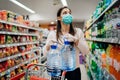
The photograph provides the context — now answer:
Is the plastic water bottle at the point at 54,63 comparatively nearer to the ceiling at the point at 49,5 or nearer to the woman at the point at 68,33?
the woman at the point at 68,33

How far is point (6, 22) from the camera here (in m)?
4.46

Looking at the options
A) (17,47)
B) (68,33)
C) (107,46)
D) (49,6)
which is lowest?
(17,47)

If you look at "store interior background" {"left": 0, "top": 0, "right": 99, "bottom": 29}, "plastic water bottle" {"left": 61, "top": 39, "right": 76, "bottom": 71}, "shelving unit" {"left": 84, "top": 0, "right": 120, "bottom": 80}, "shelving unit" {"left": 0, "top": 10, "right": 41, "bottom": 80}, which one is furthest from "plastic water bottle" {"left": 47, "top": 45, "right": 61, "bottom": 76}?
"store interior background" {"left": 0, "top": 0, "right": 99, "bottom": 29}

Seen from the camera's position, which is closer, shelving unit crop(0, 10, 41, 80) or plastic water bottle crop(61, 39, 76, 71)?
plastic water bottle crop(61, 39, 76, 71)

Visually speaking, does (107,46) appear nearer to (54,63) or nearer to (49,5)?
(54,63)

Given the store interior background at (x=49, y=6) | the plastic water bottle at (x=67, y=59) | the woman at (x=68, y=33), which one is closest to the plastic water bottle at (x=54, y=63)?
the plastic water bottle at (x=67, y=59)

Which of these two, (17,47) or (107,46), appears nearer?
(107,46)

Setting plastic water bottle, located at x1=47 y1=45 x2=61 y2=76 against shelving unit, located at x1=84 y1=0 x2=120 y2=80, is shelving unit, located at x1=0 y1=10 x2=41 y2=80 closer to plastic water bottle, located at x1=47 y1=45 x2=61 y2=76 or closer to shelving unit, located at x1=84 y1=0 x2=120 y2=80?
plastic water bottle, located at x1=47 y1=45 x2=61 y2=76

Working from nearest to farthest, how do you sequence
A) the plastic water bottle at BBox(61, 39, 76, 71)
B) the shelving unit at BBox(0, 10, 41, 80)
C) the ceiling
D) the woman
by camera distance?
A: the plastic water bottle at BBox(61, 39, 76, 71) < the woman < the shelving unit at BBox(0, 10, 41, 80) < the ceiling

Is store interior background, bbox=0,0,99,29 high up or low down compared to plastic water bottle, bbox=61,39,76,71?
up

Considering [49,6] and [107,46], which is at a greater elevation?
[49,6]

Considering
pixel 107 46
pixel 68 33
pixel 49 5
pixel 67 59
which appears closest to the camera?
pixel 67 59

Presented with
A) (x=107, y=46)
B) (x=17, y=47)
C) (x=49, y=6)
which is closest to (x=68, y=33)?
(x=107, y=46)

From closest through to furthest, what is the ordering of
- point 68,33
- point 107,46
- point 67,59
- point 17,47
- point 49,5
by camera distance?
point 67,59
point 68,33
point 107,46
point 17,47
point 49,5
